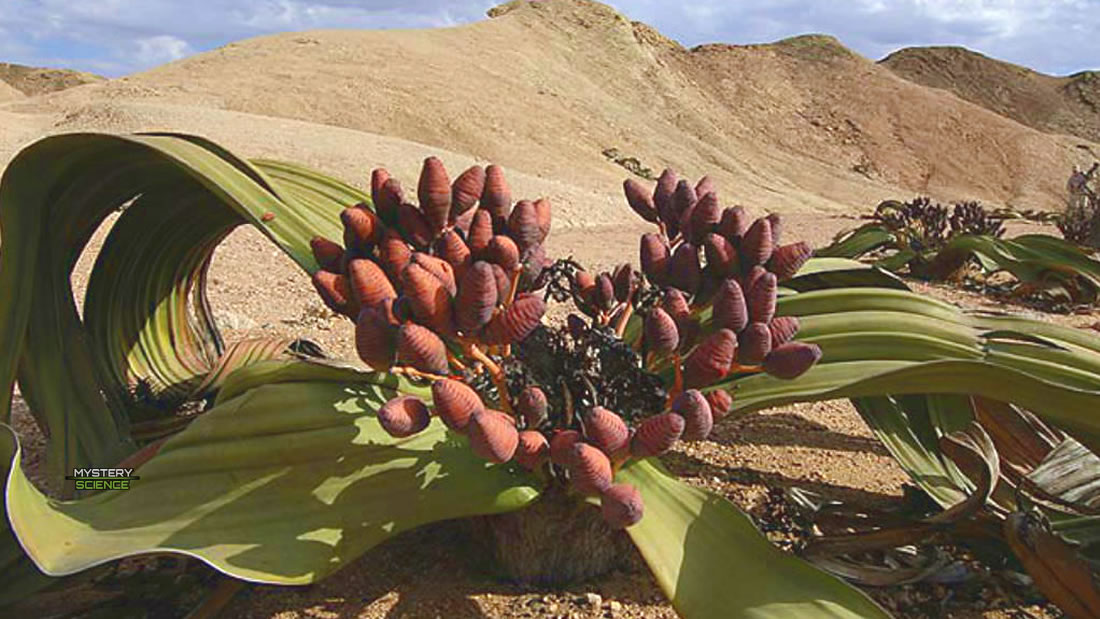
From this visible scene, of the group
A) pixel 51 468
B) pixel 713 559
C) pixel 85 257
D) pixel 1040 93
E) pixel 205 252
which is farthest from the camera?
pixel 1040 93

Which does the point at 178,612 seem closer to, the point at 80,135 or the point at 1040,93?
the point at 80,135

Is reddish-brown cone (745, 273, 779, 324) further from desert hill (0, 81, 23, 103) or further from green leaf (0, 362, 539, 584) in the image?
desert hill (0, 81, 23, 103)

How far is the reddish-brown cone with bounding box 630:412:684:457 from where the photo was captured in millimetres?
708

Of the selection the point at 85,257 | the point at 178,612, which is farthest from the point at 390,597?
the point at 85,257

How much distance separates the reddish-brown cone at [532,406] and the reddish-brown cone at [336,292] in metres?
0.19

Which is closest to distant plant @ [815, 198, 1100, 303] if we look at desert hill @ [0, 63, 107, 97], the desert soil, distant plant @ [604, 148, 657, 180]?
the desert soil

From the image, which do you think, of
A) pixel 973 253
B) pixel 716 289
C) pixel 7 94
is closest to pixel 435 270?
pixel 716 289

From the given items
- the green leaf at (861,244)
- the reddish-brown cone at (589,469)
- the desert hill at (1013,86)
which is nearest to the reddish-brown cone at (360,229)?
the reddish-brown cone at (589,469)

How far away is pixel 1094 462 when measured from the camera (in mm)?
990

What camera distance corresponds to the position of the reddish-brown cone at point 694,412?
0.72m

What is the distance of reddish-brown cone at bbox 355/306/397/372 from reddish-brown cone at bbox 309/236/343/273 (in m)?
0.17

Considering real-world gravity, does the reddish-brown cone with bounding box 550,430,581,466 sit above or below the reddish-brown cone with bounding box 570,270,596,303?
below

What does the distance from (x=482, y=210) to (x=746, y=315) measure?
11.3 inches

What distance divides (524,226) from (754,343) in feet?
0.84
